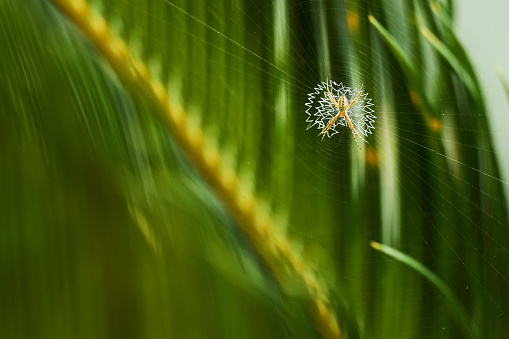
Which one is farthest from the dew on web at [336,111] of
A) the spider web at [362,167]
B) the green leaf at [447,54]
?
the green leaf at [447,54]

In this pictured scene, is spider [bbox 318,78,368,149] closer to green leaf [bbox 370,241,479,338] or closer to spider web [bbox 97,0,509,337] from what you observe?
spider web [bbox 97,0,509,337]

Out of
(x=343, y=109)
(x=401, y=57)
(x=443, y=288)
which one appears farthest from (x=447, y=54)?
(x=443, y=288)

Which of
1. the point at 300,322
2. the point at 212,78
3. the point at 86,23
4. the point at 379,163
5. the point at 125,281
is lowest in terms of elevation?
the point at 300,322

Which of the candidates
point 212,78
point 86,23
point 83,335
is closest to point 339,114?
point 212,78

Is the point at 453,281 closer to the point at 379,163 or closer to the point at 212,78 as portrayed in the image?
the point at 379,163

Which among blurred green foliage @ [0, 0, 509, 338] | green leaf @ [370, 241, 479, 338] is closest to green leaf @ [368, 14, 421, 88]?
blurred green foliage @ [0, 0, 509, 338]

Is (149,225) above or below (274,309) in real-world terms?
above
